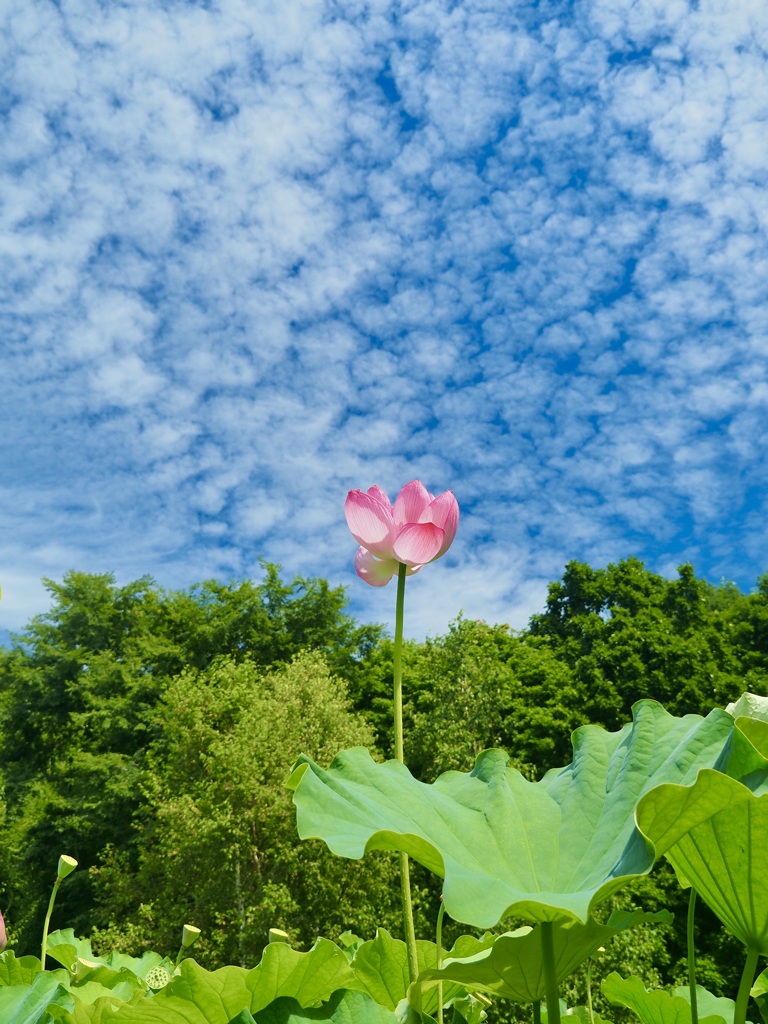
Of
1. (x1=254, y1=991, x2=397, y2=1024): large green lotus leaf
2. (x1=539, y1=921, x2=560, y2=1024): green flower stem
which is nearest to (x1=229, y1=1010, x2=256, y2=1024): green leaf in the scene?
(x1=254, y1=991, x2=397, y2=1024): large green lotus leaf

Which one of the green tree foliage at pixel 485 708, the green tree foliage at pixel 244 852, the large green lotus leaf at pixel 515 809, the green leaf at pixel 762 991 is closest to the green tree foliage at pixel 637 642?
the green tree foliage at pixel 485 708

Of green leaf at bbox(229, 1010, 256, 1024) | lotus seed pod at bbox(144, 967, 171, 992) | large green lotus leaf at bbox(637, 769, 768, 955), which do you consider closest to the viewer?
large green lotus leaf at bbox(637, 769, 768, 955)

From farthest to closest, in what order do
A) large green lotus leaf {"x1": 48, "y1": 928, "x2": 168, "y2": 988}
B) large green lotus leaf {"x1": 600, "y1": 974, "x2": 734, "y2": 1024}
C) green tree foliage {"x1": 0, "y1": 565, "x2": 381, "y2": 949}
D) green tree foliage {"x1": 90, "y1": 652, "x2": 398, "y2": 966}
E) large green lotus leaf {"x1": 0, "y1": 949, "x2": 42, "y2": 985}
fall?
green tree foliage {"x1": 0, "y1": 565, "x2": 381, "y2": 949}, green tree foliage {"x1": 90, "y1": 652, "x2": 398, "y2": 966}, large green lotus leaf {"x1": 48, "y1": 928, "x2": 168, "y2": 988}, large green lotus leaf {"x1": 0, "y1": 949, "x2": 42, "y2": 985}, large green lotus leaf {"x1": 600, "y1": 974, "x2": 734, "y2": 1024}

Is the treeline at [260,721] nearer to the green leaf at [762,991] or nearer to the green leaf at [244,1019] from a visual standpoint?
the green leaf at [762,991]

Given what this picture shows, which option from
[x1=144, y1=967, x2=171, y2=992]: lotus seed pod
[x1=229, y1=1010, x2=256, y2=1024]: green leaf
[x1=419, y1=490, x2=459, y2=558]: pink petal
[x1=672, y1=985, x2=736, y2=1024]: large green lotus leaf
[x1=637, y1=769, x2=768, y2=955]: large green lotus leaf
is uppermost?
[x1=419, y1=490, x2=459, y2=558]: pink petal

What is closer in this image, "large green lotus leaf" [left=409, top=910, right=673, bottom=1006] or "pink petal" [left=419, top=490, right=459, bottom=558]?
"large green lotus leaf" [left=409, top=910, right=673, bottom=1006]

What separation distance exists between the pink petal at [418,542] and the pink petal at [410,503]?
54 millimetres

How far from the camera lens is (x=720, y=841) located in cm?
56

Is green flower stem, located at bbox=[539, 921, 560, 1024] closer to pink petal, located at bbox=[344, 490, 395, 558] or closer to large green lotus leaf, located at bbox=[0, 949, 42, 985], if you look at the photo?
pink petal, located at bbox=[344, 490, 395, 558]

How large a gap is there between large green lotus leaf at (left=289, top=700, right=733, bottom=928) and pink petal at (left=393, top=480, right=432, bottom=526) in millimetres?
339

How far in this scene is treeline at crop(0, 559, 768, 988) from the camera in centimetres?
1122

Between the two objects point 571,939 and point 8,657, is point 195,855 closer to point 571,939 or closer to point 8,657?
point 8,657

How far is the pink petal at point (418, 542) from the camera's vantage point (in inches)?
39.3

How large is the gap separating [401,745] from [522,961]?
0.72 ft
